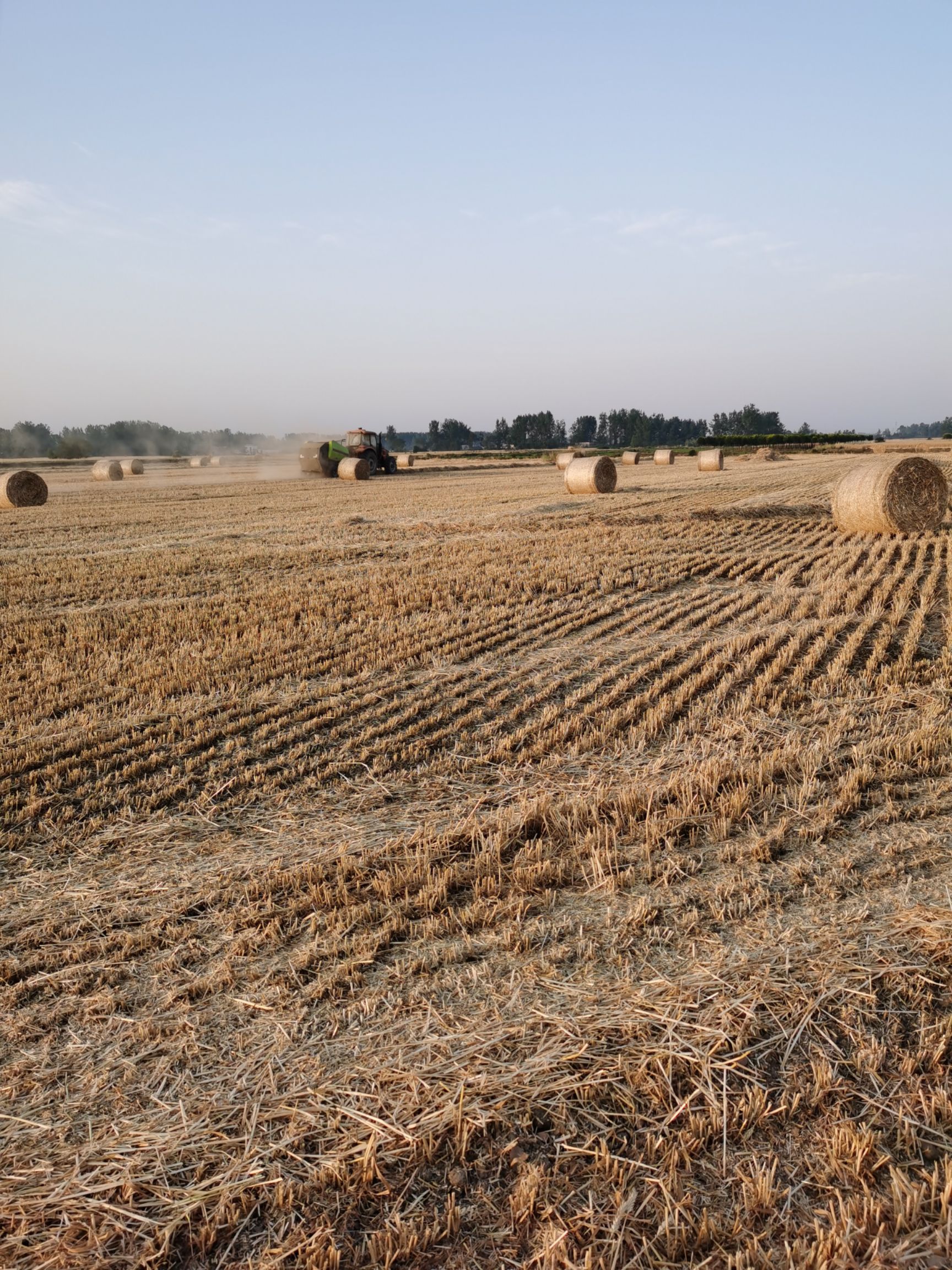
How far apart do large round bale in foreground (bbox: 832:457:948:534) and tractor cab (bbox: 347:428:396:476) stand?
1093 inches

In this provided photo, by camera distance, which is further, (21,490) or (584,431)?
(584,431)

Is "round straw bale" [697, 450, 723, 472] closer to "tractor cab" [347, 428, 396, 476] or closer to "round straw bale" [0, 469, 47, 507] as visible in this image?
"tractor cab" [347, 428, 396, 476]

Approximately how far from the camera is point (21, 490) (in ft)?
84.5

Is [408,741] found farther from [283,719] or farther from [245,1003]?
[245,1003]

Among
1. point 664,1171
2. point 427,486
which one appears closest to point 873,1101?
point 664,1171

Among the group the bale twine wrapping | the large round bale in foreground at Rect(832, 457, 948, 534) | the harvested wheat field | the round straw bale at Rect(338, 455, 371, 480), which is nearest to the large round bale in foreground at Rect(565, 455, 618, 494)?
the large round bale in foreground at Rect(832, 457, 948, 534)

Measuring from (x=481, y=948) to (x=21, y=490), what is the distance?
26.8m

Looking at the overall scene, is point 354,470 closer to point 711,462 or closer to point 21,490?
point 21,490

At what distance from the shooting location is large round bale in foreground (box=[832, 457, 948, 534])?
1470 centimetres

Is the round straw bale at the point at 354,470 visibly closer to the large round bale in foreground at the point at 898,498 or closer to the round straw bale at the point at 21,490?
the round straw bale at the point at 21,490

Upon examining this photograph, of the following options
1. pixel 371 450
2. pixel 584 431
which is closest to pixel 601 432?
pixel 584 431

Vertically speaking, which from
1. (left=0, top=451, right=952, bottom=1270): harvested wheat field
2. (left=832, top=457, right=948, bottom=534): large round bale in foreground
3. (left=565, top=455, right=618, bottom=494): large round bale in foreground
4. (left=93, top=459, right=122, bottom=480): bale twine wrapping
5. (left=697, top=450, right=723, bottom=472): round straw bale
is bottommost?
(left=0, top=451, right=952, bottom=1270): harvested wheat field

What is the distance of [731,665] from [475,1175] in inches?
221

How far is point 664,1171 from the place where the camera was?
7.92 feet
